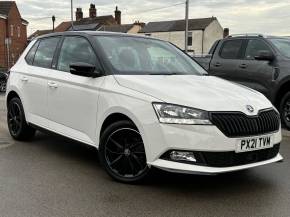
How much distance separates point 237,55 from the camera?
34.0 ft

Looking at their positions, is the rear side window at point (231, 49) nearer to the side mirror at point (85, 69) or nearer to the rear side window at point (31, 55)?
the rear side window at point (31, 55)

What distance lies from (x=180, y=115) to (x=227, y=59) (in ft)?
20.3

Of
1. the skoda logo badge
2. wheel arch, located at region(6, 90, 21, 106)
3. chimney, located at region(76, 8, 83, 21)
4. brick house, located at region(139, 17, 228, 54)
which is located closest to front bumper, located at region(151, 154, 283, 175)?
the skoda logo badge

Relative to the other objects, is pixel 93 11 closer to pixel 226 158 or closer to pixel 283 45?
pixel 283 45

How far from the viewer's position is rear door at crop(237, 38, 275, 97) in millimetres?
9430

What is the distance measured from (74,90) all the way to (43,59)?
1.31 metres

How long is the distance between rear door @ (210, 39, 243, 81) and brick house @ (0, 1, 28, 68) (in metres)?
44.7

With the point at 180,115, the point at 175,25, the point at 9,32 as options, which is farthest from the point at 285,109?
the point at 175,25

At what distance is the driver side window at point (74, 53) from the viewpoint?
5.86m

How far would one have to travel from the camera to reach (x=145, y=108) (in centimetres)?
478

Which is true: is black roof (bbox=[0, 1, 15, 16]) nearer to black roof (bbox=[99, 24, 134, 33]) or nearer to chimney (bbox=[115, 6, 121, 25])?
black roof (bbox=[99, 24, 134, 33])

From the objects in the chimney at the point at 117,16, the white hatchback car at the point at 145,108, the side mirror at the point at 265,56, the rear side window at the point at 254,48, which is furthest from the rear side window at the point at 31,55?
the chimney at the point at 117,16

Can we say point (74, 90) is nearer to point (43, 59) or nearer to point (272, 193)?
point (43, 59)

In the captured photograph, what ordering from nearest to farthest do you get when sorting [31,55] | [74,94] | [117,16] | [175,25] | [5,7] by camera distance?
1. [74,94]
2. [31,55]
3. [5,7]
4. [175,25]
5. [117,16]
